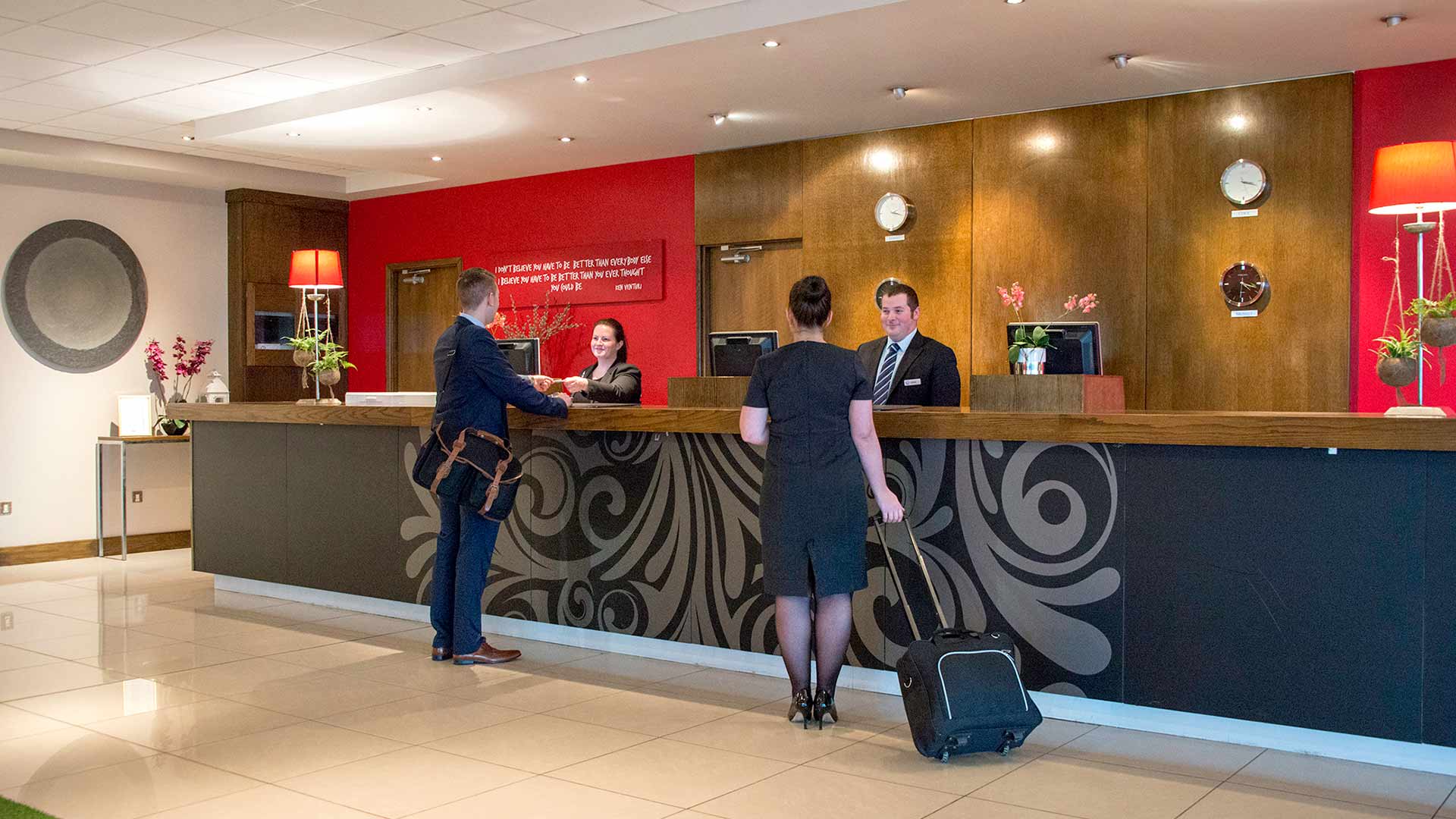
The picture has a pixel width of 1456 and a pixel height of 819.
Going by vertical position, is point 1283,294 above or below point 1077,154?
below

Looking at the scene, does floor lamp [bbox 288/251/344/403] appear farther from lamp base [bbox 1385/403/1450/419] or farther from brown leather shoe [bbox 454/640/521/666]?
lamp base [bbox 1385/403/1450/419]

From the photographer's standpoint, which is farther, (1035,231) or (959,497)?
(1035,231)

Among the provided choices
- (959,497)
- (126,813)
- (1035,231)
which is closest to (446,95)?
(1035,231)

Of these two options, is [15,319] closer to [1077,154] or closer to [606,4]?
[606,4]

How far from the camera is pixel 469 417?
506 centimetres

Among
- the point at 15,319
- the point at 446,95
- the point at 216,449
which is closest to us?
the point at 446,95

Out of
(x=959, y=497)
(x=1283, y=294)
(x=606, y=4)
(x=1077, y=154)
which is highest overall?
(x=606, y=4)

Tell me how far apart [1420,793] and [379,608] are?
4.88 meters

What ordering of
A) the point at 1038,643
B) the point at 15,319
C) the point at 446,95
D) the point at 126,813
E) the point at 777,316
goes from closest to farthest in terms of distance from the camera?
1. the point at 126,813
2. the point at 1038,643
3. the point at 446,95
4. the point at 777,316
5. the point at 15,319

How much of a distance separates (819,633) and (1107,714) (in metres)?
1.05

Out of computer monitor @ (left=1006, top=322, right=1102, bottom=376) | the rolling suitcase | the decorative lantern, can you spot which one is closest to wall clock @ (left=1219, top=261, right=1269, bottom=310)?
computer monitor @ (left=1006, top=322, right=1102, bottom=376)

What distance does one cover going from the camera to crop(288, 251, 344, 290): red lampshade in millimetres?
7480

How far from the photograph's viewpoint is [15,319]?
8.84 metres

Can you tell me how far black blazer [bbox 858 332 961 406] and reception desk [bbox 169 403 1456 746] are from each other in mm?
1317
